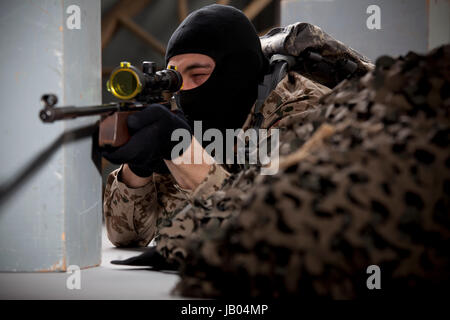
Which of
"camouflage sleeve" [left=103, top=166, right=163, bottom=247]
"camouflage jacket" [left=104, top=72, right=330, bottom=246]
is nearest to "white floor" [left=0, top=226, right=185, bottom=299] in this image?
"camouflage jacket" [left=104, top=72, right=330, bottom=246]

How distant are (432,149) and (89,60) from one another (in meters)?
0.83

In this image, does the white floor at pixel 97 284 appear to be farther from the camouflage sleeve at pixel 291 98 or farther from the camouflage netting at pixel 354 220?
the camouflage sleeve at pixel 291 98

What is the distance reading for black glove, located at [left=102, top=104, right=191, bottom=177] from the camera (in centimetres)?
125

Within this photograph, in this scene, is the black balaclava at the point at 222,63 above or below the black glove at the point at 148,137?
above

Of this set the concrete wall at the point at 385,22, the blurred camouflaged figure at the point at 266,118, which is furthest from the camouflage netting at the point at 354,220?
the concrete wall at the point at 385,22

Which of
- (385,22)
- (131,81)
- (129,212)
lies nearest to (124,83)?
(131,81)

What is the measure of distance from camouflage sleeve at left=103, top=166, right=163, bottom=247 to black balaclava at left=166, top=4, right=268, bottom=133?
291 millimetres

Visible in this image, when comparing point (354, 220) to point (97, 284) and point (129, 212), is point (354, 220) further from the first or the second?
point (129, 212)

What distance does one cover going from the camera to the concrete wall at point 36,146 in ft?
4.00

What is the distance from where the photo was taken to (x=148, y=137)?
4.18 feet

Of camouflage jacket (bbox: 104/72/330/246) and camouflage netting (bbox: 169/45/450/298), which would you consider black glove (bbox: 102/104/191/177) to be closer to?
camouflage jacket (bbox: 104/72/330/246)

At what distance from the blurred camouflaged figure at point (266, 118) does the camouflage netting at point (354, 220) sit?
0.58 m

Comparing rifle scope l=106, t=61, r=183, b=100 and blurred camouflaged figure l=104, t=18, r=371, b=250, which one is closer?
rifle scope l=106, t=61, r=183, b=100

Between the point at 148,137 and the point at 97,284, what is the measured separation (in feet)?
1.15
